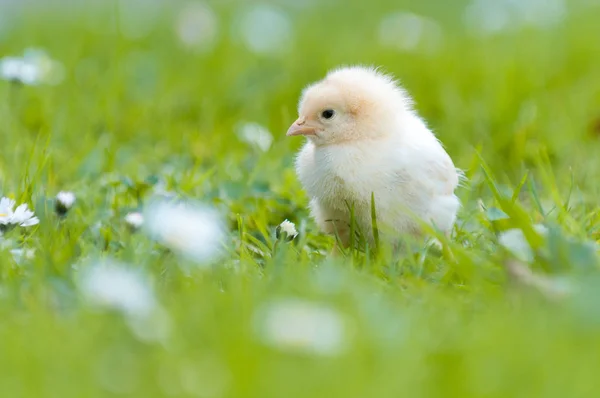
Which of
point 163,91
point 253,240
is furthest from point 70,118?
point 253,240

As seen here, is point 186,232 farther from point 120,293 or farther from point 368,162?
point 368,162

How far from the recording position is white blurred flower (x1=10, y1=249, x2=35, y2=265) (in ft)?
9.18

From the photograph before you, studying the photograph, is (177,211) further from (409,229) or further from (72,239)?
Answer: (409,229)

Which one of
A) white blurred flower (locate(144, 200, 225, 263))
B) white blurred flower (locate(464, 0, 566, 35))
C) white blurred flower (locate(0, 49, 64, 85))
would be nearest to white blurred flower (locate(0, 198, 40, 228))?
white blurred flower (locate(144, 200, 225, 263))

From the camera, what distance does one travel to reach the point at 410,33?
22.2 feet

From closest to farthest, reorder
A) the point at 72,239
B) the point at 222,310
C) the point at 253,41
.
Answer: the point at 222,310
the point at 72,239
the point at 253,41

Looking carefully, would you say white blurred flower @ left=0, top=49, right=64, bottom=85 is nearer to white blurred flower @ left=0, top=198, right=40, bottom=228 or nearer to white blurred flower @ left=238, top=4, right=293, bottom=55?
white blurred flower @ left=0, top=198, right=40, bottom=228

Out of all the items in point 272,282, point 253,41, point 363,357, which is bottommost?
point 253,41

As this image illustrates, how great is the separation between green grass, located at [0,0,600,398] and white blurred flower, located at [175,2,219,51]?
0.08 m

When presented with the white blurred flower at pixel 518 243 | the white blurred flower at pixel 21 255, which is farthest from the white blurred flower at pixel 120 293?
the white blurred flower at pixel 518 243

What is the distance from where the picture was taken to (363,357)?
6.63 feet

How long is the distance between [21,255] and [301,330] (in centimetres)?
116

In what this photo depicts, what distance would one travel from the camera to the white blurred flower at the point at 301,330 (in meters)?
1.94

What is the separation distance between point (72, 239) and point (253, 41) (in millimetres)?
3745
